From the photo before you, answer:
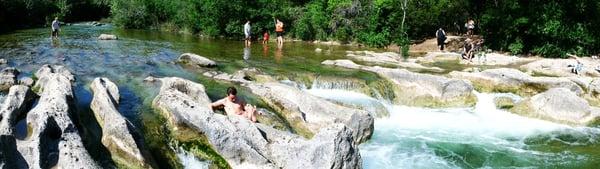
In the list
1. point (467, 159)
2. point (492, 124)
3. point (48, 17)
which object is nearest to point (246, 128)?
point (467, 159)

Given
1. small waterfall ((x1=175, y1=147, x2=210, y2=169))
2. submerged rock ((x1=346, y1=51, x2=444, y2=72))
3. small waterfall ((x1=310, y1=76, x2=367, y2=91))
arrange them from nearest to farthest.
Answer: small waterfall ((x1=175, y1=147, x2=210, y2=169))
small waterfall ((x1=310, y1=76, x2=367, y2=91))
submerged rock ((x1=346, y1=51, x2=444, y2=72))

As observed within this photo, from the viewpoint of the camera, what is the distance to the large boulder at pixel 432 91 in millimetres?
21766

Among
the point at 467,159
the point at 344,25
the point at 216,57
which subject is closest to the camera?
the point at 467,159

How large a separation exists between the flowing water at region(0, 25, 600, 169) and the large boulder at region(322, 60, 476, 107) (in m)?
0.45

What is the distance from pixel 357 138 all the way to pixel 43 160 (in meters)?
8.66

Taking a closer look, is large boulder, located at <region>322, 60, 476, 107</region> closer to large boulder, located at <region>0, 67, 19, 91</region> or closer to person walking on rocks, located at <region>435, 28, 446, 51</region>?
large boulder, located at <region>0, 67, 19, 91</region>

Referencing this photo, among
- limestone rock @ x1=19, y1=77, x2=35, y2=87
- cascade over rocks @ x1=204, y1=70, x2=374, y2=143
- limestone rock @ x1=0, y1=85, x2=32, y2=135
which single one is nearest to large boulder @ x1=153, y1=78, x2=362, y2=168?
cascade over rocks @ x1=204, y1=70, x2=374, y2=143

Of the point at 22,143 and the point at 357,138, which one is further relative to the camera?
the point at 357,138

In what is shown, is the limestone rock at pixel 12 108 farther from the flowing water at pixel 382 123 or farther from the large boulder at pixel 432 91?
the large boulder at pixel 432 91

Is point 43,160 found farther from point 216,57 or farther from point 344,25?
point 344,25

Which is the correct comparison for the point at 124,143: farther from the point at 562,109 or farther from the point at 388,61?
the point at 388,61

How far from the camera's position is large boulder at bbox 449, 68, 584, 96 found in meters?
22.9

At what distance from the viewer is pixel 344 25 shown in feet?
144

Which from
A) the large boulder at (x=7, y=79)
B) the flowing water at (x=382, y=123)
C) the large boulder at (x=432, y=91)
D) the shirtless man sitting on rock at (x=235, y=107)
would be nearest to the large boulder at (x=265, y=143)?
the flowing water at (x=382, y=123)
